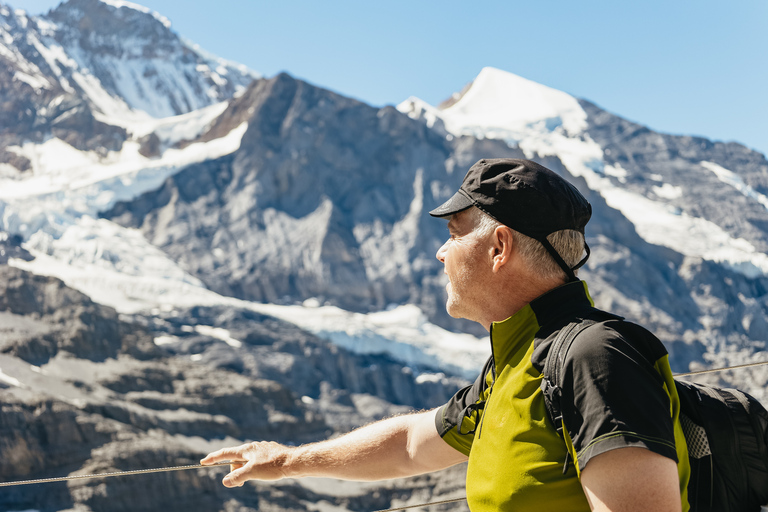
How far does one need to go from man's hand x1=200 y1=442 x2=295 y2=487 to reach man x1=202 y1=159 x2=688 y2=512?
0.01 metres

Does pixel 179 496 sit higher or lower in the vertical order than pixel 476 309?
lower

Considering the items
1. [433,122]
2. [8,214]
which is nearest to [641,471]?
[8,214]

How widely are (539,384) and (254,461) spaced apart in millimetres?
887

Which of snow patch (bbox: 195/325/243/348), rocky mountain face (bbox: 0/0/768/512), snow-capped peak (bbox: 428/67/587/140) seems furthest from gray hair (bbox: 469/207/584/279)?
snow-capped peak (bbox: 428/67/587/140)

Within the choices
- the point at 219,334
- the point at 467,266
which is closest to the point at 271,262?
the point at 219,334

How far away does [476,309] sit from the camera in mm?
1362

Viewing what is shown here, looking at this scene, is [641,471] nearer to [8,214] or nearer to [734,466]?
[734,466]

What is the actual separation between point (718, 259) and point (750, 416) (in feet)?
225

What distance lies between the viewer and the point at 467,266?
4.41 ft

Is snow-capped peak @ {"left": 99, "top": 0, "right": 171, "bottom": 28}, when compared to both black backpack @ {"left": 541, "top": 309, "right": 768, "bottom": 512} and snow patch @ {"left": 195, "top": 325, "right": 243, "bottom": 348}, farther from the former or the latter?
black backpack @ {"left": 541, "top": 309, "right": 768, "bottom": 512}

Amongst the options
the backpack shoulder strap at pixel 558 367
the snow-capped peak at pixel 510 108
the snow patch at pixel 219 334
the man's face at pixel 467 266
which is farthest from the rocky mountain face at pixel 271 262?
the backpack shoulder strap at pixel 558 367

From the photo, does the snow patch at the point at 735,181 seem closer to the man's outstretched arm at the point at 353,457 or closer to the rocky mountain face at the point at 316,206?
the rocky mountain face at the point at 316,206

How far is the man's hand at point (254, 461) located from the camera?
1685mm

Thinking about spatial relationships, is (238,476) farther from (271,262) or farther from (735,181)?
(735,181)
